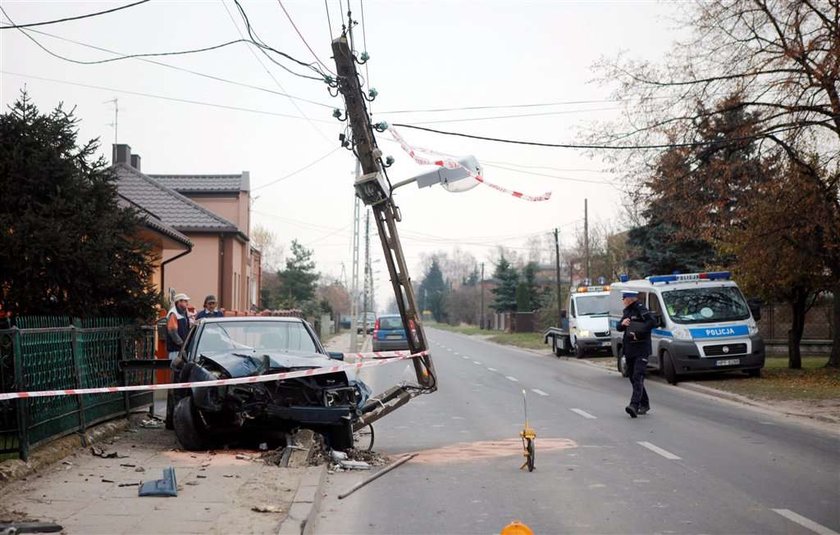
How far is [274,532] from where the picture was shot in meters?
6.36

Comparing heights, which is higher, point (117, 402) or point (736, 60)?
point (736, 60)

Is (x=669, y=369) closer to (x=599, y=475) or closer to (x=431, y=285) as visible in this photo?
(x=599, y=475)

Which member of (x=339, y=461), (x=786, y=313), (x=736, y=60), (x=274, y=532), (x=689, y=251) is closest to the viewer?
(x=274, y=532)

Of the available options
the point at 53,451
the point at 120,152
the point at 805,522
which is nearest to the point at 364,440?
the point at 53,451

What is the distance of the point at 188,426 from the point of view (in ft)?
32.7

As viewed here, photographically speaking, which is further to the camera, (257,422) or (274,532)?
(257,422)

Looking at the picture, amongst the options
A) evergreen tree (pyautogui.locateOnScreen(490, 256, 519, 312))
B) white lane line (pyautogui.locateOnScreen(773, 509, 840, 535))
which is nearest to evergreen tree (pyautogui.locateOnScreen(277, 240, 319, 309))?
evergreen tree (pyautogui.locateOnScreen(490, 256, 519, 312))

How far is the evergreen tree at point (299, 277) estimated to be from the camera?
7338 cm

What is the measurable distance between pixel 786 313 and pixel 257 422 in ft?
92.3

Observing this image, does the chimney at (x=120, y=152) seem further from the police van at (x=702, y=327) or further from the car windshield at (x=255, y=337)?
the car windshield at (x=255, y=337)

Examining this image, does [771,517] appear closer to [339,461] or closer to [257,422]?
[339,461]

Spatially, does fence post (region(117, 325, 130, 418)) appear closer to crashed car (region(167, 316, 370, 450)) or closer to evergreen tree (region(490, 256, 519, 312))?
crashed car (region(167, 316, 370, 450))

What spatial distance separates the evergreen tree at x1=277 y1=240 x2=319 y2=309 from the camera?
73375mm

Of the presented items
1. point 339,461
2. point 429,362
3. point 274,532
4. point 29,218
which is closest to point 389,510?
point 274,532
